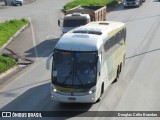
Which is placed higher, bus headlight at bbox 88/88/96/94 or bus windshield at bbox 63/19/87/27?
bus headlight at bbox 88/88/96/94

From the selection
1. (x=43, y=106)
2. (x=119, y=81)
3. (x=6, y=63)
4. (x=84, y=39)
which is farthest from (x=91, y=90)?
→ (x=6, y=63)

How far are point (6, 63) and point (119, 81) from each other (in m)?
8.39

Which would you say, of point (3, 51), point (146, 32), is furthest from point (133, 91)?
point (146, 32)

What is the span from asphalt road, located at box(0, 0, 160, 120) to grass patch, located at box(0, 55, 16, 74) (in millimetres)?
1070

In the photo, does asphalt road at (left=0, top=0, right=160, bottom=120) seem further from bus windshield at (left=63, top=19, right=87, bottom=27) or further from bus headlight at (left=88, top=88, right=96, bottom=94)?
bus windshield at (left=63, top=19, right=87, bottom=27)

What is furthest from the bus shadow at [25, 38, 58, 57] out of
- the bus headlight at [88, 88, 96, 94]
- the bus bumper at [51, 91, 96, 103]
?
the bus headlight at [88, 88, 96, 94]

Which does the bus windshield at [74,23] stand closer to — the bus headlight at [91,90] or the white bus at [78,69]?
the white bus at [78,69]

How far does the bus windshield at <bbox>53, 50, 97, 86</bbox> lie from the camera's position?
20516mm

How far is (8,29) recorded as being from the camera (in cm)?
4156

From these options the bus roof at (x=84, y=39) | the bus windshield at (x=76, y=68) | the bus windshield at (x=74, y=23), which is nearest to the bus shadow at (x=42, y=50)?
the bus windshield at (x=74, y=23)

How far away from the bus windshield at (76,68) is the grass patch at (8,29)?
16.7 meters

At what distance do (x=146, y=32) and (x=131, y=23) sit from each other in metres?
6.14

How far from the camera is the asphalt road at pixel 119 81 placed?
21.5 m

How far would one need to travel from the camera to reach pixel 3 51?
35.0 metres
